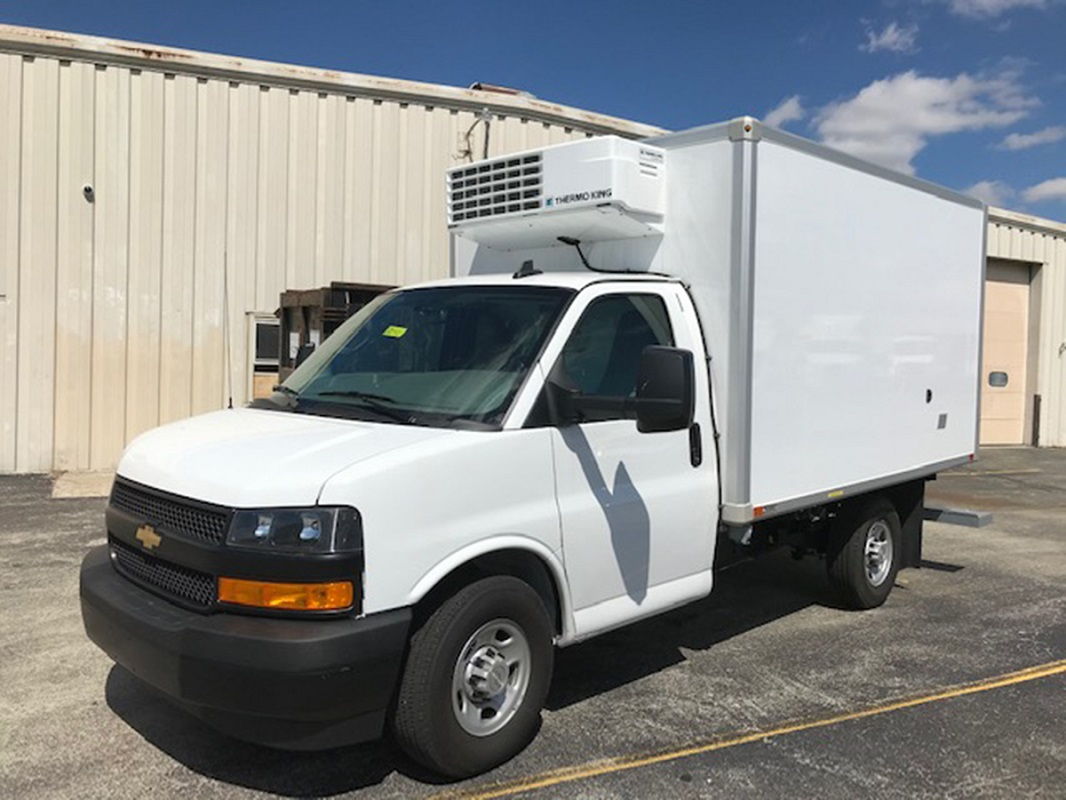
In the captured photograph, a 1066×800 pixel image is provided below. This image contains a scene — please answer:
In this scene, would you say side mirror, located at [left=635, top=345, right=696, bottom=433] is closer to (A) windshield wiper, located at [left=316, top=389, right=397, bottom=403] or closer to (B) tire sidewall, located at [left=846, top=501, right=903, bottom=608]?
(A) windshield wiper, located at [left=316, top=389, right=397, bottom=403]

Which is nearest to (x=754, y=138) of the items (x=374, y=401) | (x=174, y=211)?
(x=374, y=401)

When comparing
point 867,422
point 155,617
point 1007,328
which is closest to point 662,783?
point 155,617

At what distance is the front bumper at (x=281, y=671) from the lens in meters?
3.09

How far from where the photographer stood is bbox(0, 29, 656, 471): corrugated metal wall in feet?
37.3

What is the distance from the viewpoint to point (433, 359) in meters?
4.33

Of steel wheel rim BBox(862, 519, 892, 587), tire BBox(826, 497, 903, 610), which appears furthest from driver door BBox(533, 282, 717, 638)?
steel wheel rim BBox(862, 519, 892, 587)

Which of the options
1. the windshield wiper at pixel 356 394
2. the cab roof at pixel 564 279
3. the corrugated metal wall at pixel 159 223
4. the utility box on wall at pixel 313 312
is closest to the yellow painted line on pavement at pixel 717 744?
the windshield wiper at pixel 356 394

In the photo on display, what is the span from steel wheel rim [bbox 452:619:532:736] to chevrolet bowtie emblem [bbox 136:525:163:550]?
4.16 ft

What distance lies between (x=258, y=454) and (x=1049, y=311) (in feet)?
70.1

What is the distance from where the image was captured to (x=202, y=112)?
11953 mm

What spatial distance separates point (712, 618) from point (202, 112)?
31.5 ft

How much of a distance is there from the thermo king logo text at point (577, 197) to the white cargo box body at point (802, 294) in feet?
0.36

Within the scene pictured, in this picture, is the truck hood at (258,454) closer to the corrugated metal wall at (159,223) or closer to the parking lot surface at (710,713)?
the parking lot surface at (710,713)

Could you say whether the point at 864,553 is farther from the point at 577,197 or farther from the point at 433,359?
the point at 433,359
